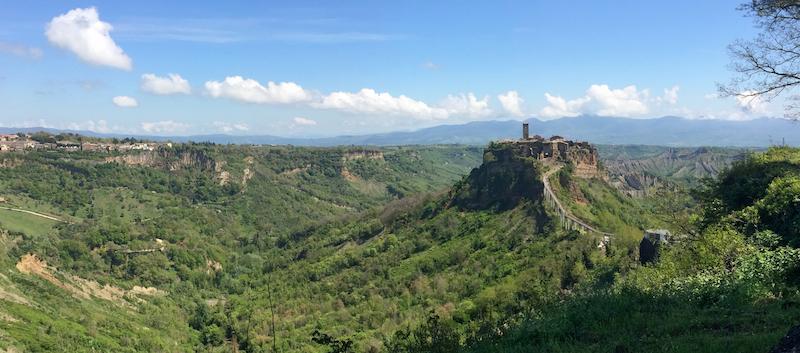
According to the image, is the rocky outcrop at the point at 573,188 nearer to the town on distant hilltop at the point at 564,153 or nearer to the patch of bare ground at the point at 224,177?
the town on distant hilltop at the point at 564,153

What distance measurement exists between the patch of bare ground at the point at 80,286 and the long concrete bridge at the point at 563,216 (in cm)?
5490

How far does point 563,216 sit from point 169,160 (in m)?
133

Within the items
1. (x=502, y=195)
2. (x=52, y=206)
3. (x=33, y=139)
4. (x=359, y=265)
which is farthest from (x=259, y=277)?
(x=33, y=139)

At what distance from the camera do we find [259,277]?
75688 mm

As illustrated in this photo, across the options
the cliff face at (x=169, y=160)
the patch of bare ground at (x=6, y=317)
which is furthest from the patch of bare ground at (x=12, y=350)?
the cliff face at (x=169, y=160)

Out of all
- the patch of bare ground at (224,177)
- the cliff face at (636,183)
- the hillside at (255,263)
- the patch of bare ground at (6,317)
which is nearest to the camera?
the patch of bare ground at (6,317)

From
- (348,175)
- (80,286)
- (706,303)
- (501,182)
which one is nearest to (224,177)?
(348,175)

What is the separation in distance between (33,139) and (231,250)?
279ft

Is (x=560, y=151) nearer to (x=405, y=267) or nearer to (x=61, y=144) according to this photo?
(x=405, y=267)

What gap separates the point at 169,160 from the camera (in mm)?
140500

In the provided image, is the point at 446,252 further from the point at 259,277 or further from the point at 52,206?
the point at 52,206

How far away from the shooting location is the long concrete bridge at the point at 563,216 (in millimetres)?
41344

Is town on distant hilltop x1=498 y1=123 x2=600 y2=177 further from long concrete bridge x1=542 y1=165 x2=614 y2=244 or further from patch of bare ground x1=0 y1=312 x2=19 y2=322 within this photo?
patch of bare ground x1=0 y1=312 x2=19 y2=322

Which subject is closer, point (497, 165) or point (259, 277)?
point (497, 165)
